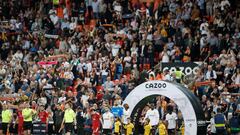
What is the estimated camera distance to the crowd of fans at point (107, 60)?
33156 millimetres

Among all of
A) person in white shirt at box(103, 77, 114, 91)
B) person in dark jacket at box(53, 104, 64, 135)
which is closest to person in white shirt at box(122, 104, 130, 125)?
person in dark jacket at box(53, 104, 64, 135)

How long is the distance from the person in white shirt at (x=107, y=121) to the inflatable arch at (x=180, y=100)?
159 cm

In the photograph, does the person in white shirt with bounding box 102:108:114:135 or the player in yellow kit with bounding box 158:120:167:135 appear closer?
the player in yellow kit with bounding box 158:120:167:135

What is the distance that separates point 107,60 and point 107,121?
636 centimetres

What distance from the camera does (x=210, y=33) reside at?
123ft

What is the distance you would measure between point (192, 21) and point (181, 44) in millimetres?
1877

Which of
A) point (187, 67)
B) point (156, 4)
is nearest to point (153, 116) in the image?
point (187, 67)

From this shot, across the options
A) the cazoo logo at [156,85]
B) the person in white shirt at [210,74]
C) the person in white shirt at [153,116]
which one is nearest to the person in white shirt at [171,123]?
the person in white shirt at [153,116]

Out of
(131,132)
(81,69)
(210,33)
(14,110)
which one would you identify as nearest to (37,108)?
(14,110)

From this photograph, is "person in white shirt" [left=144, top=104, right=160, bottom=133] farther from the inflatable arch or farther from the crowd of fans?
the inflatable arch

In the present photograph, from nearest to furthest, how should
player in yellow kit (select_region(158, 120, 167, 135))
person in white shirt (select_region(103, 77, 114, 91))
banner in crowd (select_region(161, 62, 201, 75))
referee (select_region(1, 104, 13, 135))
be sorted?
1. player in yellow kit (select_region(158, 120, 167, 135))
2. referee (select_region(1, 104, 13, 135))
3. banner in crowd (select_region(161, 62, 201, 75))
4. person in white shirt (select_region(103, 77, 114, 91))

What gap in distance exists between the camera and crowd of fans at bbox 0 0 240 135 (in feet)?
109

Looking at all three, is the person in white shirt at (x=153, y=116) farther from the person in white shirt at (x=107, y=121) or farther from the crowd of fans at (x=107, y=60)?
the person in white shirt at (x=107, y=121)

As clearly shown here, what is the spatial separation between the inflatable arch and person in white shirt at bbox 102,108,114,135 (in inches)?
62.6
